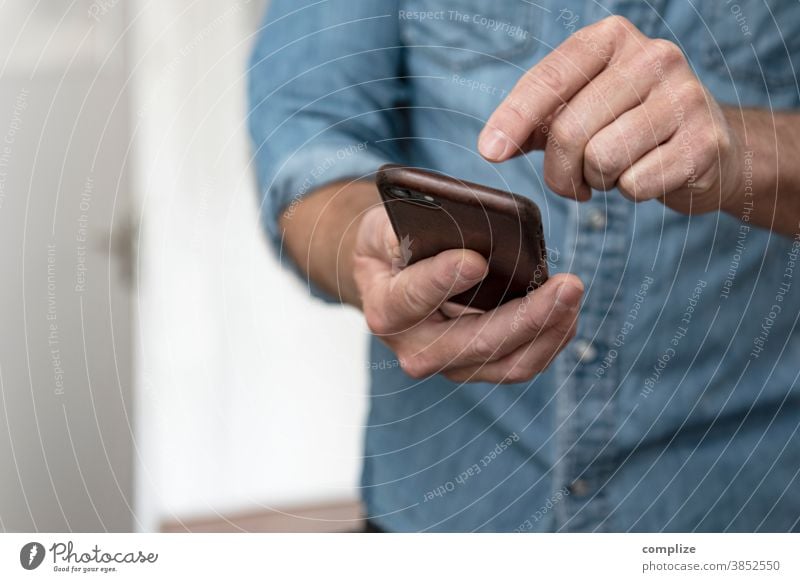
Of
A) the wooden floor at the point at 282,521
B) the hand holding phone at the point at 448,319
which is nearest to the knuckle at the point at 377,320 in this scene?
the hand holding phone at the point at 448,319

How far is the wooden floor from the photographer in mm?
373

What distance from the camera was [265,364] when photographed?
42cm

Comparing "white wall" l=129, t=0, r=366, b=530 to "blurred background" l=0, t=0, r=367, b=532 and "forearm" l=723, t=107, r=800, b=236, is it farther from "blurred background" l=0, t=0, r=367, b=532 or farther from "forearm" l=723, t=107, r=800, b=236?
"forearm" l=723, t=107, r=800, b=236

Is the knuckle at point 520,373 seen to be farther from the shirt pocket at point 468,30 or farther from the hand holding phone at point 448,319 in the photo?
the shirt pocket at point 468,30

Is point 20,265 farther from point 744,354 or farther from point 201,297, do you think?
point 744,354

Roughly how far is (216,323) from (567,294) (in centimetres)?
20

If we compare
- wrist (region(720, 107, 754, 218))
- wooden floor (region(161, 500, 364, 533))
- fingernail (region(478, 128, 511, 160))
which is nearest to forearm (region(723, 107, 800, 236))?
wrist (region(720, 107, 754, 218))

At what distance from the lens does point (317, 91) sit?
0.40m

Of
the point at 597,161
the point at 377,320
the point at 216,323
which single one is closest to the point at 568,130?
the point at 597,161

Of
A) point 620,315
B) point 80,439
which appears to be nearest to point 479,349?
point 620,315

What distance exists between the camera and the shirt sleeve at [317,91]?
1.28 feet

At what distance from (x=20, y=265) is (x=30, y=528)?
Answer: 128 mm

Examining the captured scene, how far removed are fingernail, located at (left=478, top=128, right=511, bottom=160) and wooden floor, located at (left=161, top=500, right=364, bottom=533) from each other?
20 cm

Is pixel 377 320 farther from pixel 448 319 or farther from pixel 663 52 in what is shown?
pixel 663 52
